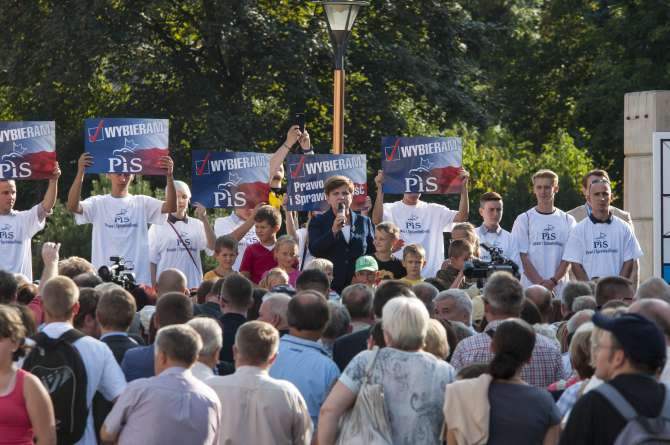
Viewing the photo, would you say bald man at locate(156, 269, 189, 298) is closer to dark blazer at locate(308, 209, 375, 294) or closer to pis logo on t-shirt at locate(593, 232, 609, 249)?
dark blazer at locate(308, 209, 375, 294)

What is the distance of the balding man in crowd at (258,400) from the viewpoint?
7.56 meters

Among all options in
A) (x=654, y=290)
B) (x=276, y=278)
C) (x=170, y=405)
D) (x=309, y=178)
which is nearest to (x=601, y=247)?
(x=309, y=178)

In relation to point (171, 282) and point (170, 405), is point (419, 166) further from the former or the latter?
point (170, 405)

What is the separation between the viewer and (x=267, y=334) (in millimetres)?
7625

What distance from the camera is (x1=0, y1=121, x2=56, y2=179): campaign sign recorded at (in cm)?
1403

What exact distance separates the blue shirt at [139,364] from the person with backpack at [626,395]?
285 cm

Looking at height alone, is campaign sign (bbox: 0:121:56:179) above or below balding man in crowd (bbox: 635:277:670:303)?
above

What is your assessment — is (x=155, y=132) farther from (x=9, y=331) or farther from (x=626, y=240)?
(x=9, y=331)

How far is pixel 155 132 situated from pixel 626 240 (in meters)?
4.36

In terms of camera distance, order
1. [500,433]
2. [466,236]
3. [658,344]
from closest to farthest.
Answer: [658,344] < [500,433] < [466,236]

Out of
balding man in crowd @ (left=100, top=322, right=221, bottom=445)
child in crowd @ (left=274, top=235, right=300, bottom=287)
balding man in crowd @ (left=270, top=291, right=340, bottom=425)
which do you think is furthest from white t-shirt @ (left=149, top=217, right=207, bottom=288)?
balding man in crowd @ (left=100, top=322, right=221, bottom=445)

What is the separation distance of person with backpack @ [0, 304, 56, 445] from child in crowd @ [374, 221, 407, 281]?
5.95 m

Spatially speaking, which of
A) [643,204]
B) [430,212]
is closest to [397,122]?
[643,204]

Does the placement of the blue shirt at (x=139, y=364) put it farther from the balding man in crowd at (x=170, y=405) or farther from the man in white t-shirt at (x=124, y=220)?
the man in white t-shirt at (x=124, y=220)
